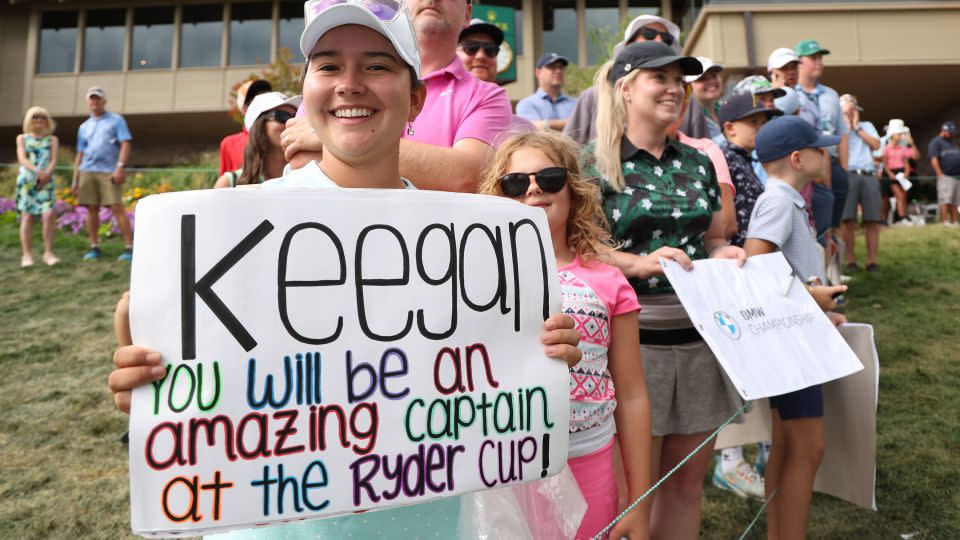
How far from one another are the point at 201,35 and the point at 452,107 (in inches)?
890

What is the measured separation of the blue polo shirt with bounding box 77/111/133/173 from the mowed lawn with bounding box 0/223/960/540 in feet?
4.68

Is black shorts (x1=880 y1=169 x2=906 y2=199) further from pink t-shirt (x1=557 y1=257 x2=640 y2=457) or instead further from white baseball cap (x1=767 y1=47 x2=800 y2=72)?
pink t-shirt (x1=557 y1=257 x2=640 y2=457)

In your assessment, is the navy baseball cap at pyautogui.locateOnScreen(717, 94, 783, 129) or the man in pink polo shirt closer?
the man in pink polo shirt

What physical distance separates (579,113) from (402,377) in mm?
2554

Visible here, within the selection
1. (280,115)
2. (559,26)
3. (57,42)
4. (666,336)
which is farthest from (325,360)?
(57,42)

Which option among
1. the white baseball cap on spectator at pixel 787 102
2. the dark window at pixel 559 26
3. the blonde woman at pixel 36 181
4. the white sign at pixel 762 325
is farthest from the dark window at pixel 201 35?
the white sign at pixel 762 325

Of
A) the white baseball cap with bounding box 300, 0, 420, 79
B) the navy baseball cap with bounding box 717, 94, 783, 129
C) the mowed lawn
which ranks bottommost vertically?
the mowed lawn

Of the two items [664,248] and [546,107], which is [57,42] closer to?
[546,107]

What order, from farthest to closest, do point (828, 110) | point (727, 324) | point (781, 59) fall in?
point (828, 110), point (781, 59), point (727, 324)

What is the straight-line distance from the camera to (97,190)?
857cm

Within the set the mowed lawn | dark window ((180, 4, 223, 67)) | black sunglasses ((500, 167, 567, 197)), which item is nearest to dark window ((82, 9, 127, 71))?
dark window ((180, 4, 223, 67))

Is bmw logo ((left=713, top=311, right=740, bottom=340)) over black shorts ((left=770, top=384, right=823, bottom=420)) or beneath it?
over

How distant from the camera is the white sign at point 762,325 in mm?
2275

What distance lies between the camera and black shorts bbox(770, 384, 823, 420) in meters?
2.70
